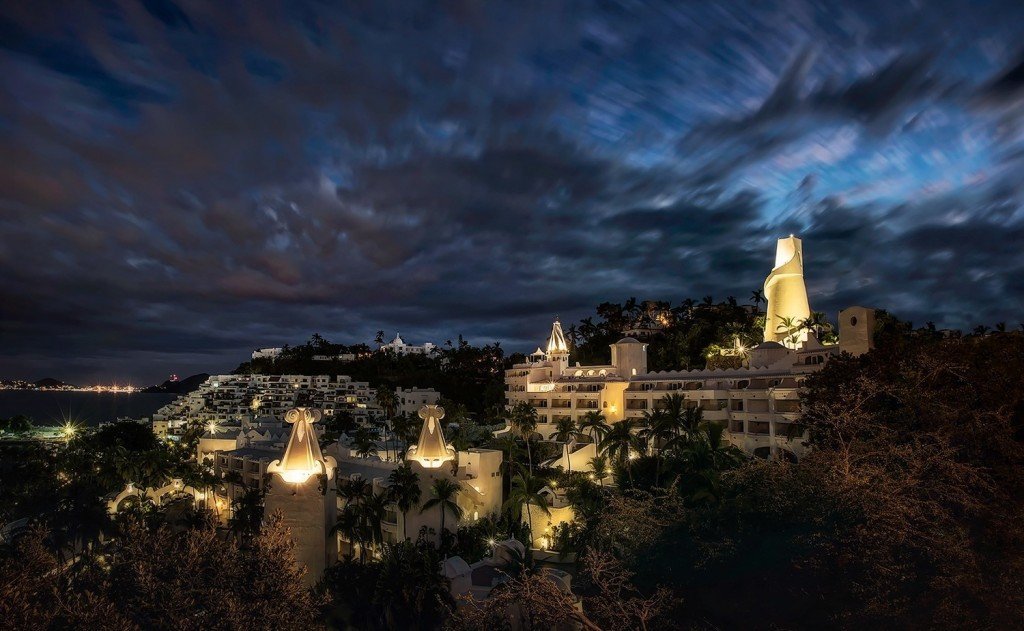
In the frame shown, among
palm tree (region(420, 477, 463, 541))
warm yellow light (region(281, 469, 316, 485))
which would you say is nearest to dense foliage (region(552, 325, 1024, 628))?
palm tree (region(420, 477, 463, 541))

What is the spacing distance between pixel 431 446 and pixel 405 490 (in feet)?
7.83

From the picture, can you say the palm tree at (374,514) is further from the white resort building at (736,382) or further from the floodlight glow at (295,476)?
the white resort building at (736,382)

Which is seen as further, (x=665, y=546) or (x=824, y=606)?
(x=665, y=546)

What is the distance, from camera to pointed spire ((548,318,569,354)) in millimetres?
Result: 52094

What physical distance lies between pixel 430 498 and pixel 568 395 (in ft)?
62.3

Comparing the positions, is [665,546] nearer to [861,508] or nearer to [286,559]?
[861,508]

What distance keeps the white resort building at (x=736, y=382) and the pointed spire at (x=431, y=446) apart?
9819 mm

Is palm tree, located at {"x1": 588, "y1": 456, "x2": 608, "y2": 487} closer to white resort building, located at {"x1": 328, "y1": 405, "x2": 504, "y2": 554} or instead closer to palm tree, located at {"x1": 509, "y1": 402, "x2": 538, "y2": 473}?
white resort building, located at {"x1": 328, "y1": 405, "x2": 504, "y2": 554}

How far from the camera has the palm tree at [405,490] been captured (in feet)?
91.7

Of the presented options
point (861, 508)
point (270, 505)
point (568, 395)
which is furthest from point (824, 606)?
point (568, 395)

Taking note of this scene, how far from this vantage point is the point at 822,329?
143 feet

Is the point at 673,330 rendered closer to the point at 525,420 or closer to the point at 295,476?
the point at 525,420

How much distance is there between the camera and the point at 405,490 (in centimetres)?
2797

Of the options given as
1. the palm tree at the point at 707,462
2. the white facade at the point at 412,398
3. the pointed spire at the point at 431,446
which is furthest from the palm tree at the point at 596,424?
the white facade at the point at 412,398
